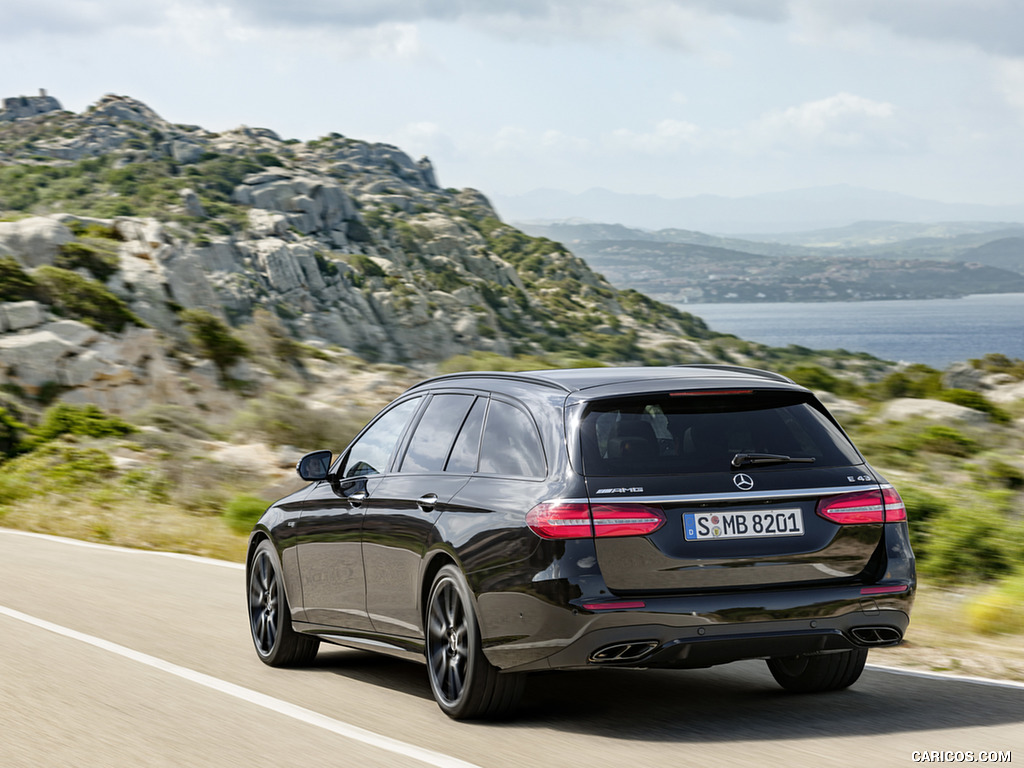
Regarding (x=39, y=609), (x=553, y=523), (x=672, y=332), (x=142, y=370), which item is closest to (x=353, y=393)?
(x=142, y=370)

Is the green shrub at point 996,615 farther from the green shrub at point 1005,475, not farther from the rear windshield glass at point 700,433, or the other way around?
the green shrub at point 1005,475

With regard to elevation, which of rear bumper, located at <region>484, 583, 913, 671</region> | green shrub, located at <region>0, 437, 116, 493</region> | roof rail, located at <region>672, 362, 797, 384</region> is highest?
roof rail, located at <region>672, 362, 797, 384</region>

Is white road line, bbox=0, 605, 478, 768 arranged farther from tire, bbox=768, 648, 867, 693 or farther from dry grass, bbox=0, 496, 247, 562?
dry grass, bbox=0, 496, 247, 562

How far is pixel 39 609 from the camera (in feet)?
31.2

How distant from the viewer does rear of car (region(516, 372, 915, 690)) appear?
5.04 m

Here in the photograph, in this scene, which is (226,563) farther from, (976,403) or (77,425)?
(976,403)

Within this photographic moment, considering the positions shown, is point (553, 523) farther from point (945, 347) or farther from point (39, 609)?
point (945, 347)

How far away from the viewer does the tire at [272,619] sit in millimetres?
7383

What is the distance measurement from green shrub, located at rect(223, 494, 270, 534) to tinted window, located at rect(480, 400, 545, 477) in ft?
32.1

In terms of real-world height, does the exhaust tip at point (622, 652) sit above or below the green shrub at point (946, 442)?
above

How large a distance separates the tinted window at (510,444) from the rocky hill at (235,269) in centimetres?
2885

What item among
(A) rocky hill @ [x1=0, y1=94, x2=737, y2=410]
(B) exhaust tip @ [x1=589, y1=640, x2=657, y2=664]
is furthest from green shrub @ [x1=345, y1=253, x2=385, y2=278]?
(B) exhaust tip @ [x1=589, y1=640, x2=657, y2=664]

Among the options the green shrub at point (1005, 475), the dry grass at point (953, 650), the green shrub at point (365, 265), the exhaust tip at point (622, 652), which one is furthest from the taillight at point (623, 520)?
the green shrub at point (365, 265)

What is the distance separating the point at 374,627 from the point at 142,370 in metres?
29.7
